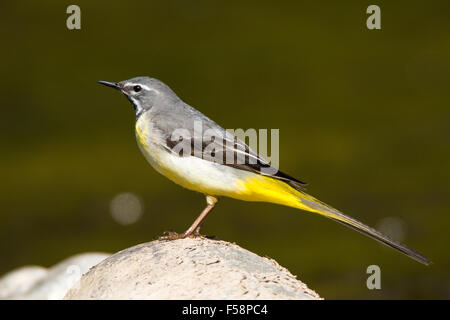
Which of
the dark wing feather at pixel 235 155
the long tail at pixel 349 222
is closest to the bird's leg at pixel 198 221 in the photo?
the dark wing feather at pixel 235 155

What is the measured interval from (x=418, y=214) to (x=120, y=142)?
754 cm

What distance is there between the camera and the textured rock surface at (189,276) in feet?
18.2

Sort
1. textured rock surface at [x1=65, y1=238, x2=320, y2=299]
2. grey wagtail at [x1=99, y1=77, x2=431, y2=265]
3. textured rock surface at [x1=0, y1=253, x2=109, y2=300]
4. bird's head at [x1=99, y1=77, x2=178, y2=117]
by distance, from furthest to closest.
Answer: textured rock surface at [x1=0, y1=253, x2=109, y2=300]
bird's head at [x1=99, y1=77, x2=178, y2=117]
grey wagtail at [x1=99, y1=77, x2=431, y2=265]
textured rock surface at [x1=65, y1=238, x2=320, y2=299]

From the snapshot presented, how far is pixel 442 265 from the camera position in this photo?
15.1 meters

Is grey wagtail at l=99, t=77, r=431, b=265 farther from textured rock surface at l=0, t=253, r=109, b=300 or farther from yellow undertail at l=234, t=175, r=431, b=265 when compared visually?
textured rock surface at l=0, t=253, r=109, b=300

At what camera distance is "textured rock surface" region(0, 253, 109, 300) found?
32.7 feet

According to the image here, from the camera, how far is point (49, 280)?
33.7 feet

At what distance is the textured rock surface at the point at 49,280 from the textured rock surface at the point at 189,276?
3553mm

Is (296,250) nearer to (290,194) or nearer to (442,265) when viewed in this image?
(442,265)

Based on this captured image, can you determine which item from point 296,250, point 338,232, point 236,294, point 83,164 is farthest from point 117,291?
point 83,164

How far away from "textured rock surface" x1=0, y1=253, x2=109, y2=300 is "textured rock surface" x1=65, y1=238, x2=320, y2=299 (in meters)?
3.55

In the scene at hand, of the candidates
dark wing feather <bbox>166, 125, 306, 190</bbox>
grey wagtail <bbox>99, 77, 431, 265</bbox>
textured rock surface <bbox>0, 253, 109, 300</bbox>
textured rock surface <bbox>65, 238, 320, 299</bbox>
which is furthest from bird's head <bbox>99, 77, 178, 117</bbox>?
textured rock surface <bbox>0, 253, 109, 300</bbox>

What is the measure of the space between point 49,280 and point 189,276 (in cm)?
503

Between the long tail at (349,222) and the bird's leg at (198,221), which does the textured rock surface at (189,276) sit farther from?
the long tail at (349,222)
